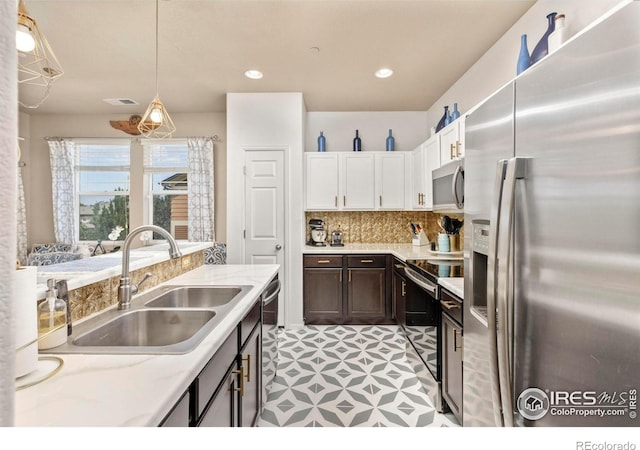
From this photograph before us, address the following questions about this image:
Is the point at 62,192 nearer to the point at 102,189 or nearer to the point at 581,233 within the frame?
the point at 102,189

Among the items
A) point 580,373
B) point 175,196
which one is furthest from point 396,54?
point 175,196

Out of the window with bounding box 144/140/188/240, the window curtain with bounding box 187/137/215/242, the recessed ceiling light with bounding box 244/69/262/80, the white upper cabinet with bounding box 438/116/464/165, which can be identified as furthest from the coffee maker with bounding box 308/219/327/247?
the window with bounding box 144/140/188/240

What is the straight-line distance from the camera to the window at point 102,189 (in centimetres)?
463

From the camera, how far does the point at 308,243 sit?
4238 mm

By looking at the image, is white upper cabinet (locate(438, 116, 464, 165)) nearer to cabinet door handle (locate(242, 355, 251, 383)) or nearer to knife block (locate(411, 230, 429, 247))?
knife block (locate(411, 230, 429, 247))

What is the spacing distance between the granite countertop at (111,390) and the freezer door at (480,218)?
99 centimetres

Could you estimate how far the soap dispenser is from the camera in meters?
0.93

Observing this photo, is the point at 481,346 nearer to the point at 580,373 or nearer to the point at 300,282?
the point at 580,373

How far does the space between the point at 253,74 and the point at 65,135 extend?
11.0 ft

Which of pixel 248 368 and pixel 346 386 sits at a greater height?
pixel 248 368

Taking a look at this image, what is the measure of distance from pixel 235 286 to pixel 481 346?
1310mm

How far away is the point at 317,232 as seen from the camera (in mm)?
4098

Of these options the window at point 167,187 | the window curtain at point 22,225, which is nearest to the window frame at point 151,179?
the window at point 167,187

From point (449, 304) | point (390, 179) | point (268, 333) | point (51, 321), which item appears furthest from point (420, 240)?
point (51, 321)
